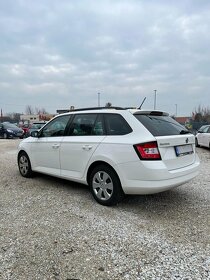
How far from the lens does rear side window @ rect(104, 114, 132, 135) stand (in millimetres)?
4301

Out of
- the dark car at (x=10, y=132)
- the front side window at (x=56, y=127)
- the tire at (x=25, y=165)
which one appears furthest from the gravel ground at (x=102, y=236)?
the dark car at (x=10, y=132)

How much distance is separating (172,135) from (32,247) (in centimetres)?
266

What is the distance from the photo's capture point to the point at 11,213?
424cm

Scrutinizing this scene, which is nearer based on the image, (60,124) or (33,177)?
(60,124)

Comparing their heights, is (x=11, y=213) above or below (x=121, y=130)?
below

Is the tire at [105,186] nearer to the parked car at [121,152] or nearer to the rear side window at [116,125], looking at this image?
the parked car at [121,152]

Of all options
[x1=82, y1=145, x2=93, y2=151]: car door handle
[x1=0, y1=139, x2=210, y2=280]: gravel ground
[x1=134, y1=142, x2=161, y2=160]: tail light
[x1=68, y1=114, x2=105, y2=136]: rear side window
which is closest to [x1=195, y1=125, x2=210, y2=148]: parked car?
[x1=0, y1=139, x2=210, y2=280]: gravel ground

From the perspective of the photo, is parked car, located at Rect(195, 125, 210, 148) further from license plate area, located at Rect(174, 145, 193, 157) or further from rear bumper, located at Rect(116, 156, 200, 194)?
rear bumper, located at Rect(116, 156, 200, 194)

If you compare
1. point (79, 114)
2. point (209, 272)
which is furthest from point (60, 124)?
point (209, 272)

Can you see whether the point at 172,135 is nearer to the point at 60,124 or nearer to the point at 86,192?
the point at 86,192

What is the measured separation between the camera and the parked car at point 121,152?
398 centimetres

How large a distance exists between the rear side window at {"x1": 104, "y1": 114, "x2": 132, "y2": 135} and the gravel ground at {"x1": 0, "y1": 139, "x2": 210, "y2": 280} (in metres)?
1.28

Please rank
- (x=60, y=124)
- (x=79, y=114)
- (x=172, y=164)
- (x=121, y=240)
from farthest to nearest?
(x=60, y=124), (x=79, y=114), (x=172, y=164), (x=121, y=240)

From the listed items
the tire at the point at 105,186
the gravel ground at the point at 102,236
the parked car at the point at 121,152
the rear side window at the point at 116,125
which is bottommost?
the gravel ground at the point at 102,236
